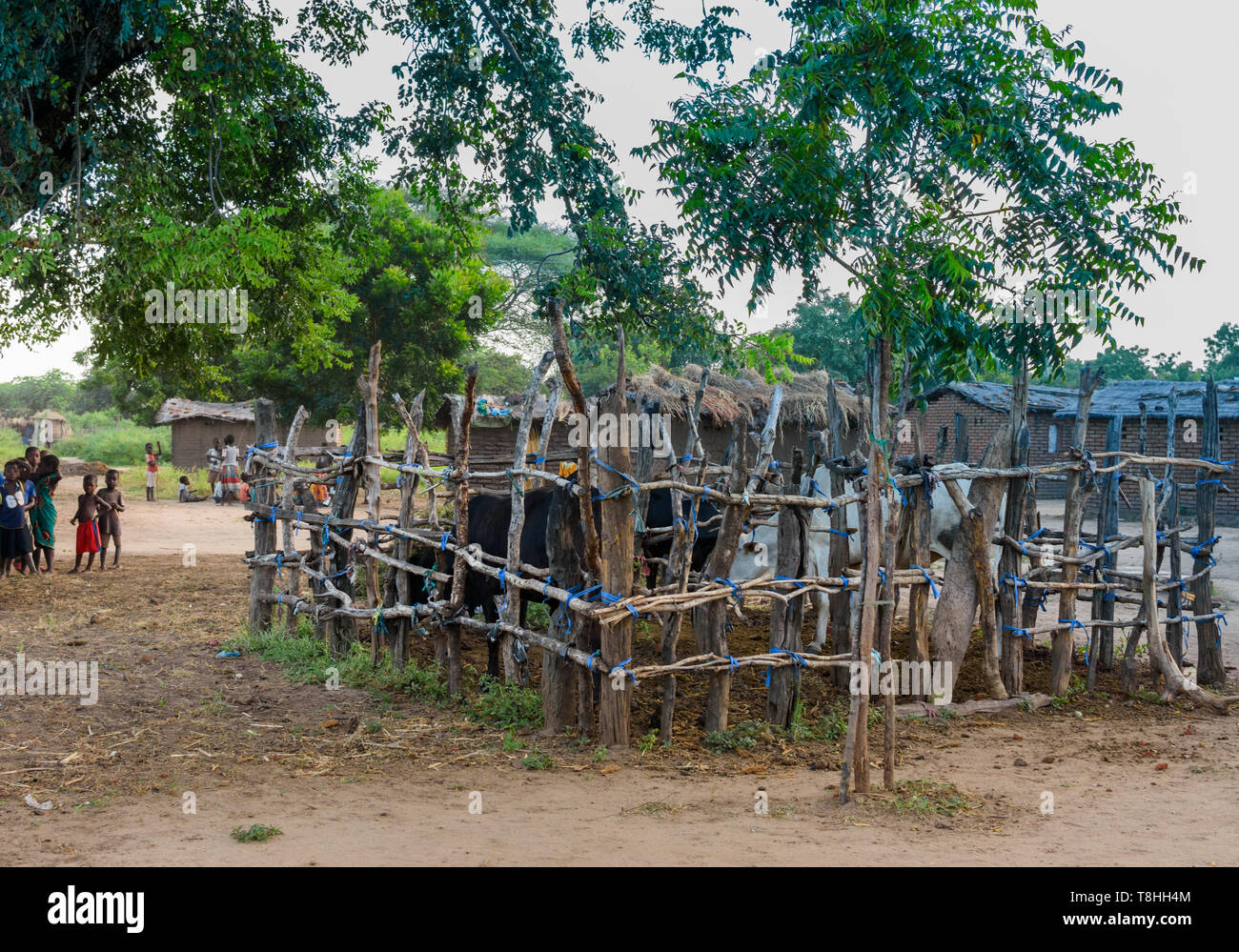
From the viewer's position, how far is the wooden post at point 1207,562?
7148 mm

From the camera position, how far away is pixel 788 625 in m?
6.08

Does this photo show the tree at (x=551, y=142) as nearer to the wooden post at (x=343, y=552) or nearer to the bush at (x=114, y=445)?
the wooden post at (x=343, y=552)

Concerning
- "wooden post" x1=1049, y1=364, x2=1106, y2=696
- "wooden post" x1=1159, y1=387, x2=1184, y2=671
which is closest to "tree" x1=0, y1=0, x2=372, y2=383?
"wooden post" x1=1049, y1=364, x2=1106, y2=696

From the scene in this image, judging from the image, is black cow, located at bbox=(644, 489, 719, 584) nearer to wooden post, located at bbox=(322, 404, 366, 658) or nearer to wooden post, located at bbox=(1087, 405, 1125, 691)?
wooden post, located at bbox=(322, 404, 366, 658)

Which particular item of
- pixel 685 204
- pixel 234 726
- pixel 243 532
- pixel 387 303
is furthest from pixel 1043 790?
pixel 387 303

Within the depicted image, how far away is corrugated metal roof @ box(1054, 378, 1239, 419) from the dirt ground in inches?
562

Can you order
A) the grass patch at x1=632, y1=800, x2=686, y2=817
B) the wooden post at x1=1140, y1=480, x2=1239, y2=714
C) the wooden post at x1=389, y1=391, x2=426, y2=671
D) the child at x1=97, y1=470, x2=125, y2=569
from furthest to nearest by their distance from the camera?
the child at x1=97, y1=470, x2=125, y2=569 < the wooden post at x1=389, y1=391, x2=426, y2=671 < the wooden post at x1=1140, y1=480, x2=1239, y2=714 < the grass patch at x1=632, y1=800, x2=686, y2=817

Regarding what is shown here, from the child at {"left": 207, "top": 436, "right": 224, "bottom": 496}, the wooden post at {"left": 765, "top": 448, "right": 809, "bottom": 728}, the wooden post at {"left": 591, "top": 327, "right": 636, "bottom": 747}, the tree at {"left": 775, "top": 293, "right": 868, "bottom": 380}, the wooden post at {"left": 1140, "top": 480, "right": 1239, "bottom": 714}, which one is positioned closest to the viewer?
the wooden post at {"left": 591, "top": 327, "right": 636, "bottom": 747}

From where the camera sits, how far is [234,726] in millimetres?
6035

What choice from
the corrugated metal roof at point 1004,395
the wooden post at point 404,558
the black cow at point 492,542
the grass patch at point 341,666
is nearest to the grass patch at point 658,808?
the grass patch at point 341,666

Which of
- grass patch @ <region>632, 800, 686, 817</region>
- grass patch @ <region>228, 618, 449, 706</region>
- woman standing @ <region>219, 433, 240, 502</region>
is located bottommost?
grass patch @ <region>632, 800, 686, 817</region>

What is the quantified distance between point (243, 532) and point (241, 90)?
932 cm

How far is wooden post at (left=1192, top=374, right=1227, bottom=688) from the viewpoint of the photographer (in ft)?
23.5

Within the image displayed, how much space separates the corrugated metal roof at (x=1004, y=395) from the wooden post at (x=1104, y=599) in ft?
51.9
